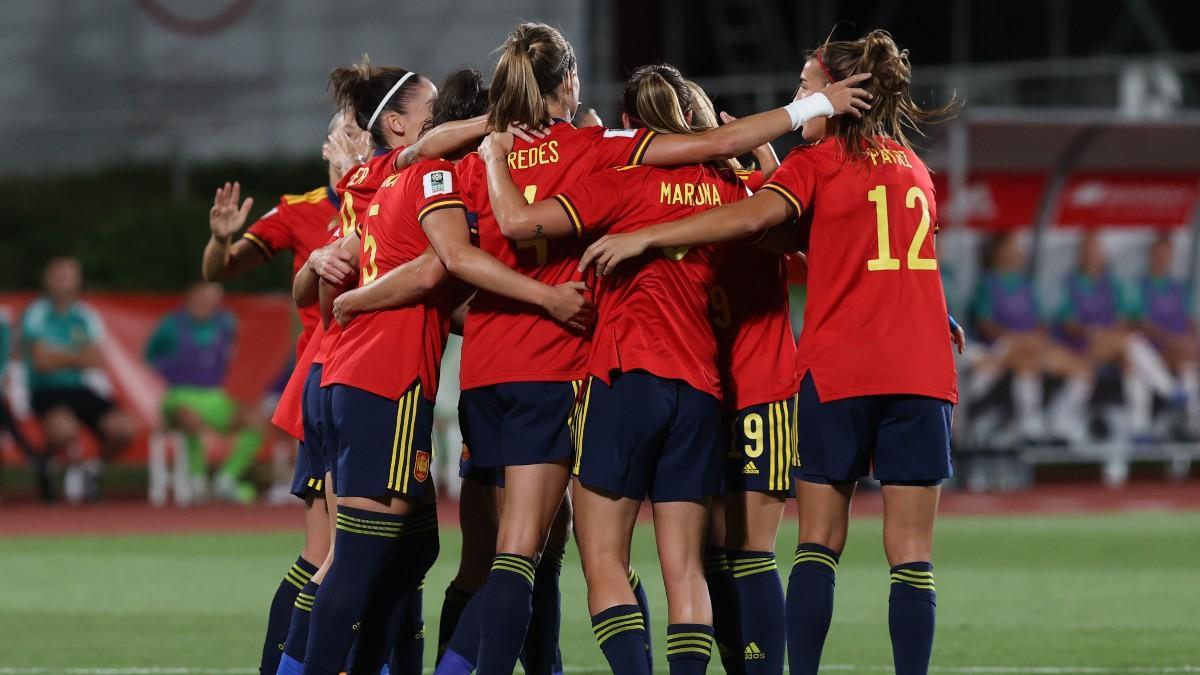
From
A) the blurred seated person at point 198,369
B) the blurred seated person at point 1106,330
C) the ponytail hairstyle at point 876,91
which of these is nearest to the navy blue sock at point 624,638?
the ponytail hairstyle at point 876,91

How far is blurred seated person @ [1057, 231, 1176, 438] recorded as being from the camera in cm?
1748

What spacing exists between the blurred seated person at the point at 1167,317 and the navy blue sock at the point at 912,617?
13126mm

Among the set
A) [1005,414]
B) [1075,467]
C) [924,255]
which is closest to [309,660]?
[924,255]

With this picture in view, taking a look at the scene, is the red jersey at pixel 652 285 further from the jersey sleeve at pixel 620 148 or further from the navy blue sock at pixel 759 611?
the navy blue sock at pixel 759 611

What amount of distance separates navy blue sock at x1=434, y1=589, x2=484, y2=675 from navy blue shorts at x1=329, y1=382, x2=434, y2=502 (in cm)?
45

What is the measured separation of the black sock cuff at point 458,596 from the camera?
20.1 feet

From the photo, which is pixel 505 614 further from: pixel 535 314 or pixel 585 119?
pixel 585 119

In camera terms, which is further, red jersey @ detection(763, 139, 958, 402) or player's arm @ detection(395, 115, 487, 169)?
player's arm @ detection(395, 115, 487, 169)

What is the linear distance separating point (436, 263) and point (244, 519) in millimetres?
9982

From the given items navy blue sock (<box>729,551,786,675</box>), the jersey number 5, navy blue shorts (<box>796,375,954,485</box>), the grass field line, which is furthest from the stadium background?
the jersey number 5

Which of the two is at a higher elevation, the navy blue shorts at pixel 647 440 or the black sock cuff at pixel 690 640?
the navy blue shorts at pixel 647 440

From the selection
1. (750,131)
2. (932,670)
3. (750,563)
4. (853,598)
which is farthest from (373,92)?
(853,598)

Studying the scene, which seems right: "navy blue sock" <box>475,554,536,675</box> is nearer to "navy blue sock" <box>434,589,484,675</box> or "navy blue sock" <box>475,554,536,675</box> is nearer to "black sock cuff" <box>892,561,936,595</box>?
"navy blue sock" <box>434,589,484,675</box>

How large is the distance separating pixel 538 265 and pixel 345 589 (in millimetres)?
1218
